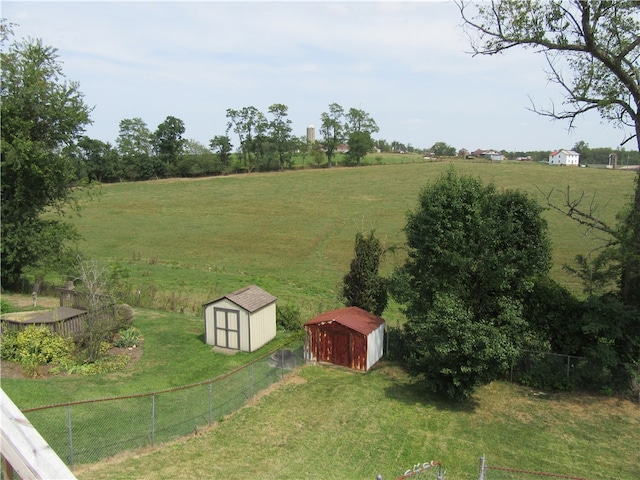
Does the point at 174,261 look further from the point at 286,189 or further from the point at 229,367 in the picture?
the point at 286,189

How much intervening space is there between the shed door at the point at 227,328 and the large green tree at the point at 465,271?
6.85 m

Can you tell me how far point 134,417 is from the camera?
1309 centimetres

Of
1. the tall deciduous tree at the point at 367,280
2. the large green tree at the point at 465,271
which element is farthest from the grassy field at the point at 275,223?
the tall deciduous tree at the point at 367,280

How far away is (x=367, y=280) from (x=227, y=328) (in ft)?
21.6

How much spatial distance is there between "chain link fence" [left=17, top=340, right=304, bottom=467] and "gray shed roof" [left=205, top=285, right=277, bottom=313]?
3.79 meters

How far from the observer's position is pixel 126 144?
94.5m

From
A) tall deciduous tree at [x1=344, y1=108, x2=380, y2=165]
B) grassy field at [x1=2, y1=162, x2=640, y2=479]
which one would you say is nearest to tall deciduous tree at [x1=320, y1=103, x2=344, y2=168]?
tall deciduous tree at [x1=344, y1=108, x2=380, y2=165]

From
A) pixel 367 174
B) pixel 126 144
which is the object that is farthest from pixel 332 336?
pixel 126 144

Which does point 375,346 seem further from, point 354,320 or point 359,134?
point 359,134

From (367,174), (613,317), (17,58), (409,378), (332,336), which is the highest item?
(17,58)

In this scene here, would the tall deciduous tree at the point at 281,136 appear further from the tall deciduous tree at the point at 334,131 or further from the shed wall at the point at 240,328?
the shed wall at the point at 240,328

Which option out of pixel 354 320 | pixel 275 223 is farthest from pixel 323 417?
pixel 275 223

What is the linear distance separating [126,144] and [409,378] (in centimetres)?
8957

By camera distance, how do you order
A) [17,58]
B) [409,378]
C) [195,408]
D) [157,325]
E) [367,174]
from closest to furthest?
[195,408]
[409,378]
[157,325]
[17,58]
[367,174]
